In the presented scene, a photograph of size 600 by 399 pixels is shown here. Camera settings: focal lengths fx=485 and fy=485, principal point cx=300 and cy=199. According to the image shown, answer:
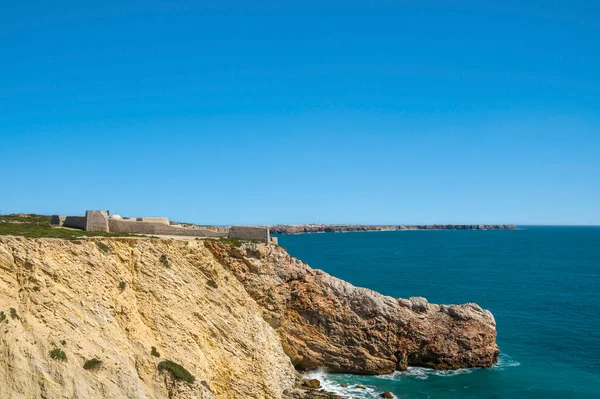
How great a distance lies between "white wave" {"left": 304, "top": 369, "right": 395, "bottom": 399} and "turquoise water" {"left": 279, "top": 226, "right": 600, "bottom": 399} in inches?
5.7

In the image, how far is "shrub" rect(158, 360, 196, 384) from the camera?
24578 mm

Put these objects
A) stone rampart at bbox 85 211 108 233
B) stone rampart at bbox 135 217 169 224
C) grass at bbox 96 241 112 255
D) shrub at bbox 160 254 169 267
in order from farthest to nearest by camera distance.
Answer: stone rampart at bbox 135 217 169 224 < stone rampart at bbox 85 211 108 233 < shrub at bbox 160 254 169 267 < grass at bbox 96 241 112 255

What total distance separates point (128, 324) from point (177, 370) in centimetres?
348

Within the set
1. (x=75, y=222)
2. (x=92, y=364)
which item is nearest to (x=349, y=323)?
(x=92, y=364)

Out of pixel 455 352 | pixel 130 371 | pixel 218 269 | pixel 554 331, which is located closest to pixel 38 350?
pixel 130 371

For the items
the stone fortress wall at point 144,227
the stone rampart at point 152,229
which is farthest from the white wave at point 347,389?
the stone rampart at point 152,229

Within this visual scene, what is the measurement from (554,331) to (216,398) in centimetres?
3583

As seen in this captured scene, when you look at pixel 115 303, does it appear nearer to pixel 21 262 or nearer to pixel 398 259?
pixel 21 262

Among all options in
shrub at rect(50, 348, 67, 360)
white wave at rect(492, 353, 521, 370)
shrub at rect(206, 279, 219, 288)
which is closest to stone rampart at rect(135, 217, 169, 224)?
shrub at rect(206, 279, 219, 288)

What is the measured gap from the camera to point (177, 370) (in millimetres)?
24688

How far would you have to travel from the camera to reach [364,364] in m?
36.5

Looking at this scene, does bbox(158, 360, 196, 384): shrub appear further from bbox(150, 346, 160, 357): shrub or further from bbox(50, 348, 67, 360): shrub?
bbox(50, 348, 67, 360): shrub

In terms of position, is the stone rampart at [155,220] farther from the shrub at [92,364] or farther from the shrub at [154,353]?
the shrub at [92,364]

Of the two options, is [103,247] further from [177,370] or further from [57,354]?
[177,370]
